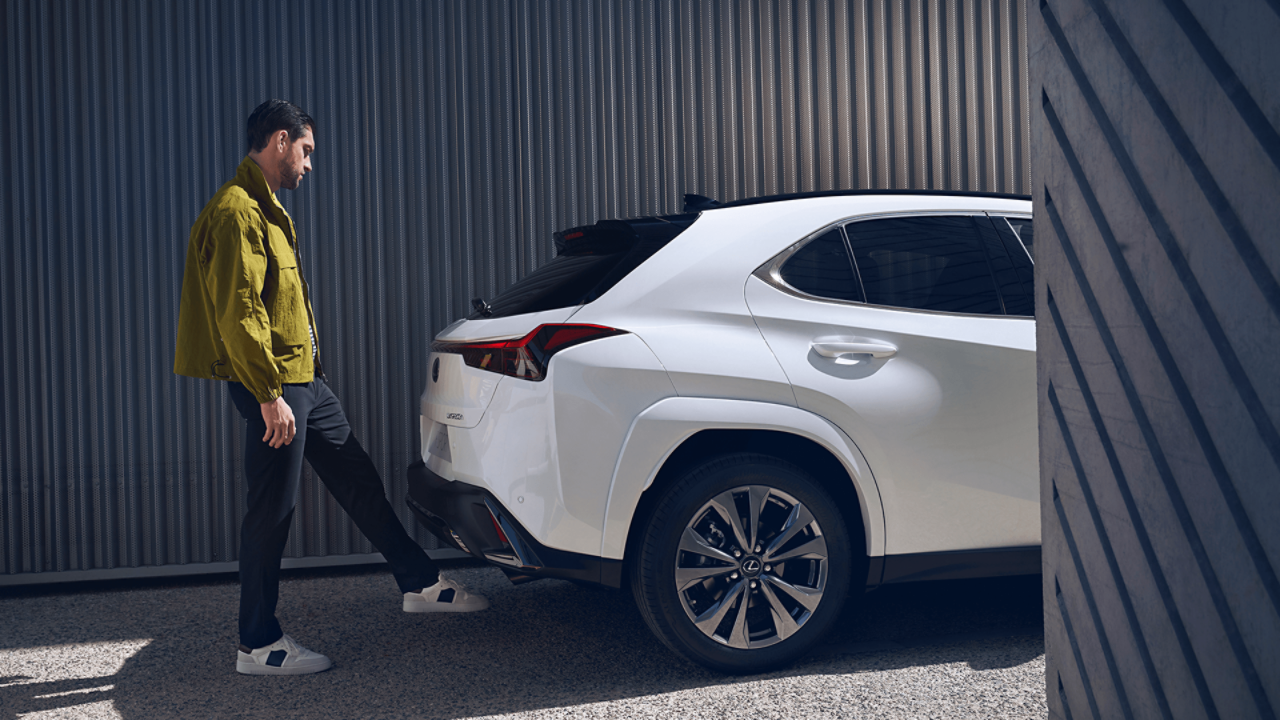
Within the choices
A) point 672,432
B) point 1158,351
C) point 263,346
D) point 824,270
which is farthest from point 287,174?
point 1158,351

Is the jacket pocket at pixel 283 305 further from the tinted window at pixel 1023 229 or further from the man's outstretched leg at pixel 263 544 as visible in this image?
the tinted window at pixel 1023 229

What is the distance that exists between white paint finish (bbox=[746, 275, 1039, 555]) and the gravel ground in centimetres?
51

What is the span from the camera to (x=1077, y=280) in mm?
1813

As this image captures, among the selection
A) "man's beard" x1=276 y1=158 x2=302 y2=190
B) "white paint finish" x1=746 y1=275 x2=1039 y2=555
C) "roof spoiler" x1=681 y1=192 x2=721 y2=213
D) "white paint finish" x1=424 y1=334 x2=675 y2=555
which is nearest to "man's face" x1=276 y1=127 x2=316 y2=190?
"man's beard" x1=276 y1=158 x2=302 y2=190

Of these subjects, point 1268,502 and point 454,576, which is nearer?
point 1268,502

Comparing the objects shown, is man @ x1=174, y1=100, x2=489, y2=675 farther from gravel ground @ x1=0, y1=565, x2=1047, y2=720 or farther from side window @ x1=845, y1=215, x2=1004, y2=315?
side window @ x1=845, y1=215, x2=1004, y2=315

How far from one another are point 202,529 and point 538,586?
1.97 meters

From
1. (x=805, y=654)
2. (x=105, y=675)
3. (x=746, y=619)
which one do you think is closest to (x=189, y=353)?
(x=105, y=675)

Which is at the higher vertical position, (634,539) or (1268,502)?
(1268,502)

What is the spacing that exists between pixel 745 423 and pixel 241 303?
1.81m

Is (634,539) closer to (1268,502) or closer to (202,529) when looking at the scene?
(1268,502)

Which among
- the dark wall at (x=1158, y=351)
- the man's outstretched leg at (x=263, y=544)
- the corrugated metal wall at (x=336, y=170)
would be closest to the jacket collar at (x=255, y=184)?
the man's outstretched leg at (x=263, y=544)

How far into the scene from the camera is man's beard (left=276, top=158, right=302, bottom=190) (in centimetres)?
355

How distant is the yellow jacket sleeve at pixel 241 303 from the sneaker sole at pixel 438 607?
1.18 metres
